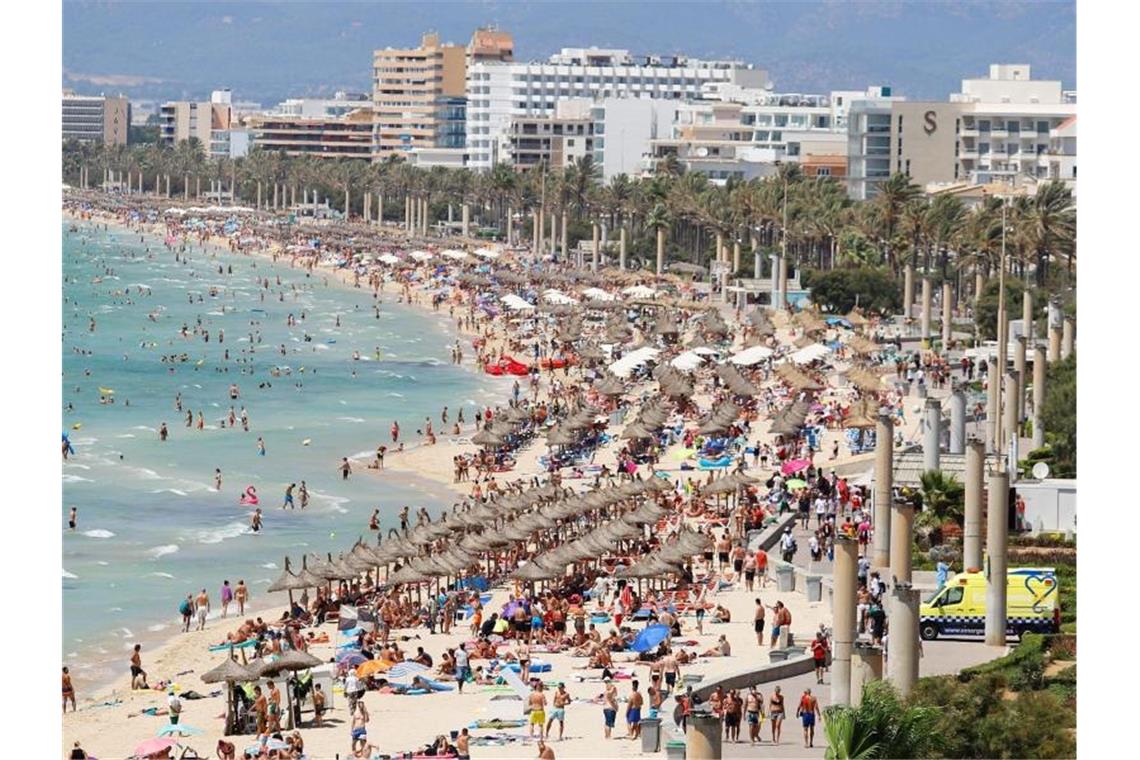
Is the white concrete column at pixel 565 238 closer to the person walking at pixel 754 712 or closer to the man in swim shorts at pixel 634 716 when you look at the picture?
the man in swim shorts at pixel 634 716

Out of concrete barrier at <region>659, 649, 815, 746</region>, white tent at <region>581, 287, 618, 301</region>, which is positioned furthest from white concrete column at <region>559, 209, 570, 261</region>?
concrete barrier at <region>659, 649, 815, 746</region>

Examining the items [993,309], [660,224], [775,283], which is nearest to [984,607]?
[993,309]

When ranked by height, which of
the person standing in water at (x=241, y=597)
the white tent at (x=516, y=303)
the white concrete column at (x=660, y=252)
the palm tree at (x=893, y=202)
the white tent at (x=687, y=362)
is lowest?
the person standing in water at (x=241, y=597)

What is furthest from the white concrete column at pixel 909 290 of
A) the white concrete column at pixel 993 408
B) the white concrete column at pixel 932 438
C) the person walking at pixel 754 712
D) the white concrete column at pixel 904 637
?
the white concrete column at pixel 904 637

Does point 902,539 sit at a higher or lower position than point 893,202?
lower

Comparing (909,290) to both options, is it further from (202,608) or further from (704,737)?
(704,737)

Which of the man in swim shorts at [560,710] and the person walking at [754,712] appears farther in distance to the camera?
the man in swim shorts at [560,710]
